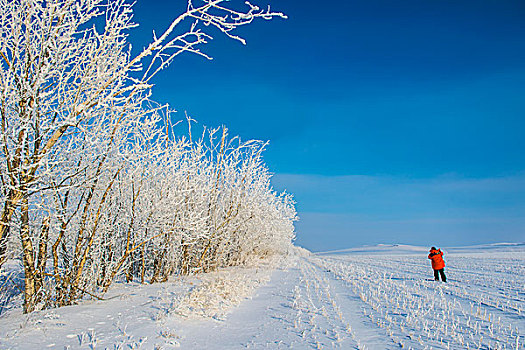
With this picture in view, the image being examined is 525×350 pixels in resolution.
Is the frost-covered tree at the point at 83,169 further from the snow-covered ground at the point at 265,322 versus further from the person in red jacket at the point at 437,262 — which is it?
the person in red jacket at the point at 437,262

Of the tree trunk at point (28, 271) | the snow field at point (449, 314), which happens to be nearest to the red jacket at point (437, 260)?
the snow field at point (449, 314)

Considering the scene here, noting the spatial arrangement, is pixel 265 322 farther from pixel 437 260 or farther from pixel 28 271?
pixel 437 260

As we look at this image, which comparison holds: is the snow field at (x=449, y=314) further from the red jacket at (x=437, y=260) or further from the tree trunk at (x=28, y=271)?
the tree trunk at (x=28, y=271)

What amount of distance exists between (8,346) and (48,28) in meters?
3.85

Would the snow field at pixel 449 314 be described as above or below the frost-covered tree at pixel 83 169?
below

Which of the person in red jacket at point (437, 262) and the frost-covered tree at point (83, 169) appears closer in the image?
the frost-covered tree at point (83, 169)

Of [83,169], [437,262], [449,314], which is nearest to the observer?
[83,169]

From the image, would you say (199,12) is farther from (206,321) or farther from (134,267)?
(134,267)

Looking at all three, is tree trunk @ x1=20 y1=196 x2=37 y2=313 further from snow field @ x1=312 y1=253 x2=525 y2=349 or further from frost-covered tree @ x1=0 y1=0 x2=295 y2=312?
snow field @ x1=312 y1=253 x2=525 y2=349

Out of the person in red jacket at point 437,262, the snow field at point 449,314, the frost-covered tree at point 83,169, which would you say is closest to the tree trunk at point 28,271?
the frost-covered tree at point 83,169

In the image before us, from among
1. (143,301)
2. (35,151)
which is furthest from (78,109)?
(143,301)

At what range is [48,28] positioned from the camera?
4.18m

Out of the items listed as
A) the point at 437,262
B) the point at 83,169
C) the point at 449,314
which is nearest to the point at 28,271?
the point at 83,169

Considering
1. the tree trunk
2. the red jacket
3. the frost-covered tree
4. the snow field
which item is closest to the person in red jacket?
the red jacket
